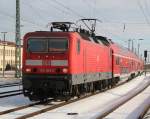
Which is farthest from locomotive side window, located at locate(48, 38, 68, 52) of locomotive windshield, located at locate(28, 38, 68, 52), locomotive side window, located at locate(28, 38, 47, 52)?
locomotive side window, located at locate(28, 38, 47, 52)

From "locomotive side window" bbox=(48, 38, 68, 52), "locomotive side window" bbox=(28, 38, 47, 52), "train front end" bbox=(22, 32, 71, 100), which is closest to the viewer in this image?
"train front end" bbox=(22, 32, 71, 100)

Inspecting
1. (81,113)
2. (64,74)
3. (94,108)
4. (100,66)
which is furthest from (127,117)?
(100,66)

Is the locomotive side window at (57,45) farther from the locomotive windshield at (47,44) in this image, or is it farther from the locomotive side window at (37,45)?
the locomotive side window at (37,45)

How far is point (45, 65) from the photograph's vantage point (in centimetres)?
2016

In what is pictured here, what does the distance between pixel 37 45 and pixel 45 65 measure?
100 cm

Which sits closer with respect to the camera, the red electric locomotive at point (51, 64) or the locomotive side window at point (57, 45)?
the red electric locomotive at point (51, 64)

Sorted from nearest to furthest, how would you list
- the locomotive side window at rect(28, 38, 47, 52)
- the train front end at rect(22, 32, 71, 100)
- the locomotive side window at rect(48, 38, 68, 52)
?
1. the train front end at rect(22, 32, 71, 100)
2. the locomotive side window at rect(48, 38, 68, 52)
3. the locomotive side window at rect(28, 38, 47, 52)

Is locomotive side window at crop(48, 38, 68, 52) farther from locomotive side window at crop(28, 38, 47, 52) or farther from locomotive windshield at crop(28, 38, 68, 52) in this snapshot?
locomotive side window at crop(28, 38, 47, 52)

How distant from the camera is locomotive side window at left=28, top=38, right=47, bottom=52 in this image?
2052cm

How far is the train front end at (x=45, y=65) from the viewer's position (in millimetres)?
19922

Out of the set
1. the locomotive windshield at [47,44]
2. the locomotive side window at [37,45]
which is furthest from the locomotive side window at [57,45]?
the locomotive side window at [37,45]

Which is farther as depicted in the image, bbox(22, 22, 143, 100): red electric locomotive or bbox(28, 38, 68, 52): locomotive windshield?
bbox(28, 38, 68, 52): locomotive windshield

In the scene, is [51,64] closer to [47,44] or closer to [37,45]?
[47,44]

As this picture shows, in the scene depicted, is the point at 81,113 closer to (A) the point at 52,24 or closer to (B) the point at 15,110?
(B) the point at 15,110
